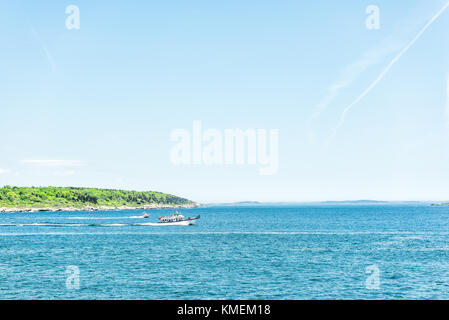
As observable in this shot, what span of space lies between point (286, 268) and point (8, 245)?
60.6 m

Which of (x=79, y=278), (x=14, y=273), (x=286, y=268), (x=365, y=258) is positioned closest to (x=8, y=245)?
(x=14, y=273)

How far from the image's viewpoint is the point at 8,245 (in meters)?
82.5

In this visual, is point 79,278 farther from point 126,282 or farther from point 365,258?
point 365,258
